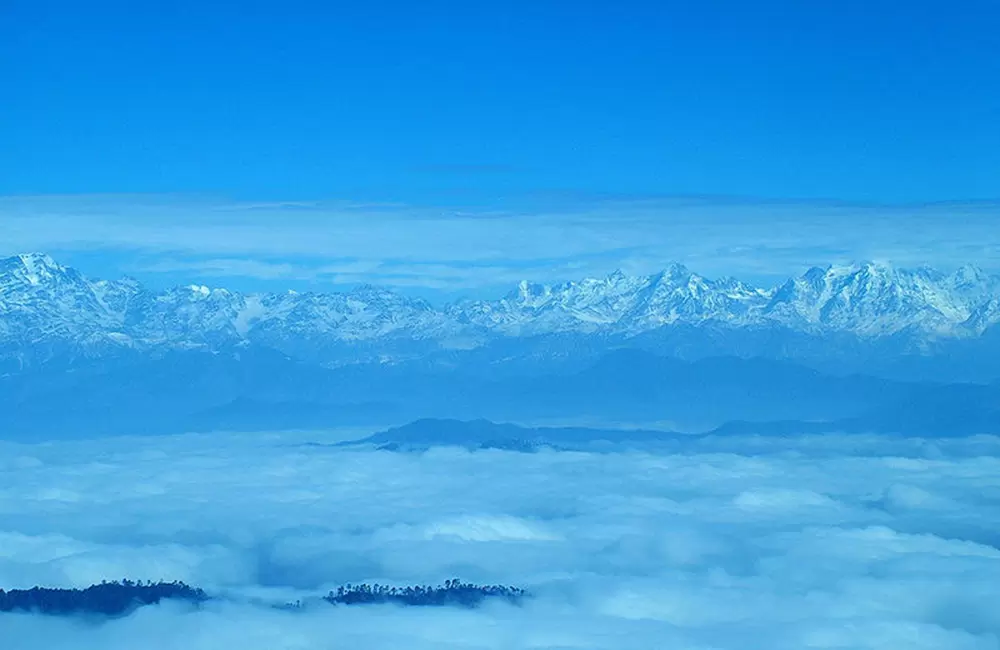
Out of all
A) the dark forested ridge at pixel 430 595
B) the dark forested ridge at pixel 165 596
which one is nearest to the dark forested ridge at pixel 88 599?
the dark forested ridge at pixel 165 596

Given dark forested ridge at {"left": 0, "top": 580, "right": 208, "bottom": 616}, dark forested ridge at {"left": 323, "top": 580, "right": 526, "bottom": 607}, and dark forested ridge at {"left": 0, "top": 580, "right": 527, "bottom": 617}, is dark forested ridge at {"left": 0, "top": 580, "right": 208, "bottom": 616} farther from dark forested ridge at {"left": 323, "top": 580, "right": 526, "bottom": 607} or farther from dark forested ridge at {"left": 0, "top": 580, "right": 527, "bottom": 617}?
dark forested ridge at {"left": 323, "top": 580, "right": 526, "bottom": 607}

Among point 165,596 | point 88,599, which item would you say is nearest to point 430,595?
point 165,596

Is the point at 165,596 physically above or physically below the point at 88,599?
below

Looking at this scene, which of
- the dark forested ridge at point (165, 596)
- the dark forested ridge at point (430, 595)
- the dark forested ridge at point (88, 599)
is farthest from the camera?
the dark forested ridge at point (430, 595)

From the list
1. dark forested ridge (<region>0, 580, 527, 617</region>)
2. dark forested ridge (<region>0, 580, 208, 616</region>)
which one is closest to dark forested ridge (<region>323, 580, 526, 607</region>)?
dark forested ridge (<region>0, 580, 527, 617</region>)

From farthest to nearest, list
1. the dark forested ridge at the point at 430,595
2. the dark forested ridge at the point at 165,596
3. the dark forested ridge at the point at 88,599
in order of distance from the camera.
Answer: the dark forested ridge at the point at 430,595, the dark forested ridge at the point at 165,596, the dark forested ridge at the point at 88,599

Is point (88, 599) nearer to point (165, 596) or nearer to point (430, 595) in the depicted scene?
point (165, 596)

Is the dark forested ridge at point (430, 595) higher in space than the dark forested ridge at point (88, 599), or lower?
lower

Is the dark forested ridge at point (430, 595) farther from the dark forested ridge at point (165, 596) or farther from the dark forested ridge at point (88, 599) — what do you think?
the dark forested ridge at point (88, 599)
